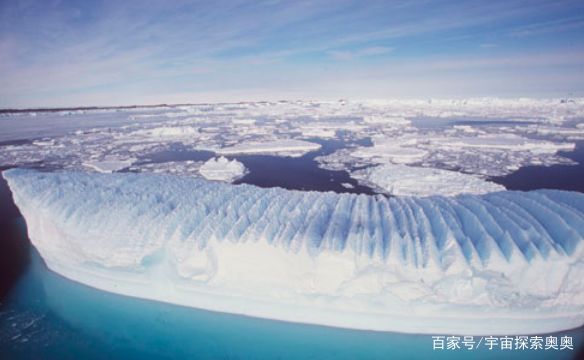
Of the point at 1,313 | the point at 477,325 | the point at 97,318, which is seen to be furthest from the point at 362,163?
the point at 1,313

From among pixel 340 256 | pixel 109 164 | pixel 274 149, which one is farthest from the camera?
pixel 274 149

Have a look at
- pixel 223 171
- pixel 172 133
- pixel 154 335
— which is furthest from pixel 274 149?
pixel 154 335

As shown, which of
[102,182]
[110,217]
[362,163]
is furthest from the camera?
[362,163]

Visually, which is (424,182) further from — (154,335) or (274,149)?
(274,149)

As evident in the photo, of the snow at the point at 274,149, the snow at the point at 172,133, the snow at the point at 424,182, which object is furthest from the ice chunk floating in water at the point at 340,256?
the snow at the point at 172,133

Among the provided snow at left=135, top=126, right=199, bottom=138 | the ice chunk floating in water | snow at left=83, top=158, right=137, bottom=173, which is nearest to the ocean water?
the ice chunk floating in water

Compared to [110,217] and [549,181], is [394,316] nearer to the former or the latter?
[110,217]

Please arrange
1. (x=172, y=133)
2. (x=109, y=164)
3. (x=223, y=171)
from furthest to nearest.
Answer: (x=172, y=133)
(x=109, y=164)
(x=223, y=171)
